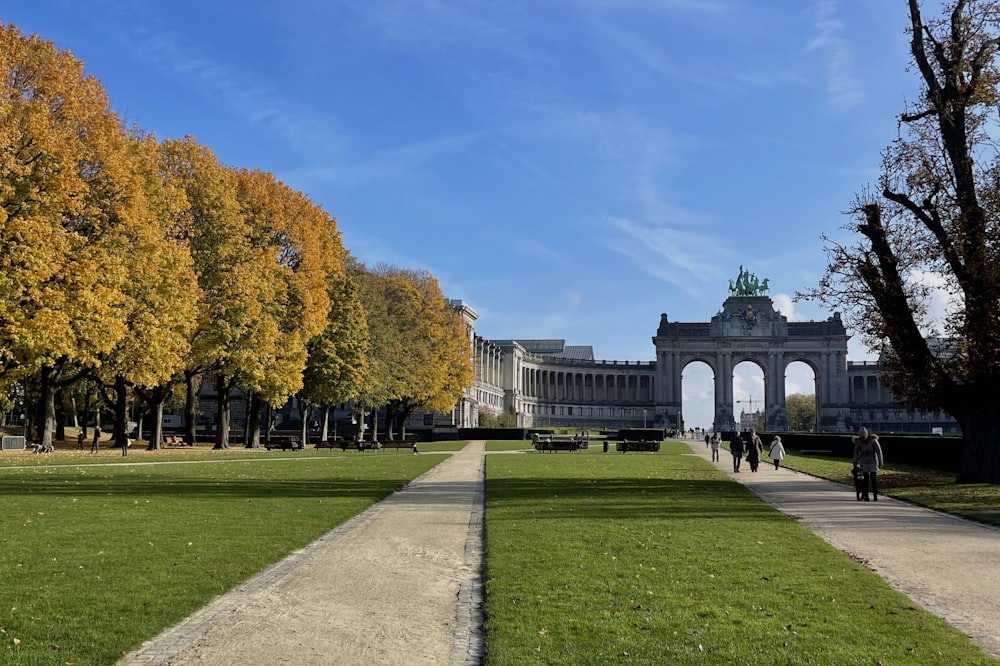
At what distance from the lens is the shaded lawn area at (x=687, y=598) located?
7898 millimetres

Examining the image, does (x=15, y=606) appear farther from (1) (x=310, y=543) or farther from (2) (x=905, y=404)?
(2) (x=905, y=404)

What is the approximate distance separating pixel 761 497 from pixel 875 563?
37.6 ft

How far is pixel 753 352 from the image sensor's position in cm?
17650

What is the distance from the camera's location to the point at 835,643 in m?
8.20

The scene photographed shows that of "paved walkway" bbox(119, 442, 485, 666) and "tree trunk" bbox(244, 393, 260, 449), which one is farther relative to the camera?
"tree trunk" bbox(244, 393, 260, 449)

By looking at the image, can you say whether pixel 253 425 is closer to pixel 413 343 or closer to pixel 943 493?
pixel 413 343

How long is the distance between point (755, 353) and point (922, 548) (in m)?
168

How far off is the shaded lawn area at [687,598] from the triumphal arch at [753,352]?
520ft

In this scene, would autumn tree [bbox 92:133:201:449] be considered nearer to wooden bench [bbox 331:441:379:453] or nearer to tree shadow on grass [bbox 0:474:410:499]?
tree shadow on grass [bbox 0:474:410:499]

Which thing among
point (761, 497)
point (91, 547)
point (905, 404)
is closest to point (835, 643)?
point (91, 547)

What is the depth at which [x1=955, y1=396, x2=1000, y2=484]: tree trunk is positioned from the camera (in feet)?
97.0

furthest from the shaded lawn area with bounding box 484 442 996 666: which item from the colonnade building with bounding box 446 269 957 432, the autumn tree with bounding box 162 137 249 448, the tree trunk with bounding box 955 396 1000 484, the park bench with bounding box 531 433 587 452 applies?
the colonnade building with bounding box 446 269 957 432

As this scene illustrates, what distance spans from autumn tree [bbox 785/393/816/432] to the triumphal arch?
563 inches

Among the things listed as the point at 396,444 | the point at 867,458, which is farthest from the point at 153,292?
the point at 867,458
